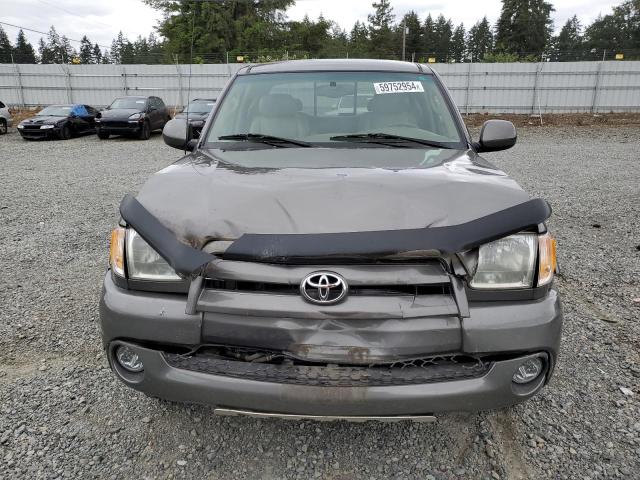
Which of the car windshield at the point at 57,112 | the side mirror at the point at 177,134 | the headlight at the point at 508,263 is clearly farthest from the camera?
the car windshield at the point at 57,112

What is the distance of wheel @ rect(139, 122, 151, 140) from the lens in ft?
57.8

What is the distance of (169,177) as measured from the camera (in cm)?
221

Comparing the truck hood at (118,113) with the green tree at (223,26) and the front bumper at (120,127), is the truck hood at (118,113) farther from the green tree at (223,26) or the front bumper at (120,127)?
the green tree at (223,26)

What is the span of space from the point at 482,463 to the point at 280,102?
2389 millimetres

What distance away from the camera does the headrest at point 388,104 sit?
3.11 meters

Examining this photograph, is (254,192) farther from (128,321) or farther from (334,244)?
(128,321)

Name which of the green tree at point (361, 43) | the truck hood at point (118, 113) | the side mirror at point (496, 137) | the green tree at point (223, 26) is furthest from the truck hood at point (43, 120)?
the green tree at point (361, 43)

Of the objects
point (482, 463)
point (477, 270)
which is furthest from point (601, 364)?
point (477, 270)

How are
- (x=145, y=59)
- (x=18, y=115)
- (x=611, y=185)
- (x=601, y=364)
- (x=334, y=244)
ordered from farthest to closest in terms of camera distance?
(x=145, y=59)
(x=18, y=115)
(x=611, y=185)
(x=601, y=364)
(x=334, y=244)

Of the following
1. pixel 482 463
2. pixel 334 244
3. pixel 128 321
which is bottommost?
pixel 482 463

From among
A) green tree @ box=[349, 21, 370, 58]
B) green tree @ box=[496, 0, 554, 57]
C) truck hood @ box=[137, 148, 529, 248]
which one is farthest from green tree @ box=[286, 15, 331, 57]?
truck hood @ box=[137, 148, 529, 248]

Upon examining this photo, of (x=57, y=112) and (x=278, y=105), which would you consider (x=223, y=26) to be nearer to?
(x=57, y=112)

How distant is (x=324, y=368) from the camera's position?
178 centimetres

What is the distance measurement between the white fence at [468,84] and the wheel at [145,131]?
3578 millimetres
